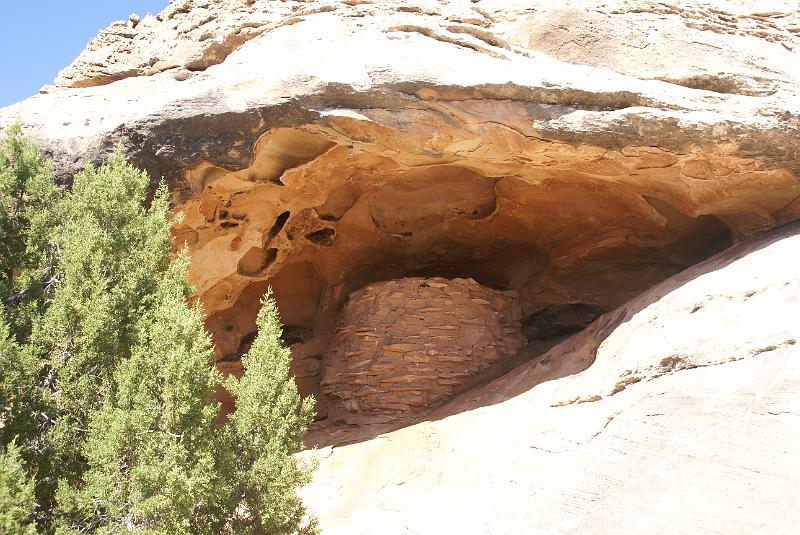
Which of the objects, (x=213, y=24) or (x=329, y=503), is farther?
(x=213, y=24)

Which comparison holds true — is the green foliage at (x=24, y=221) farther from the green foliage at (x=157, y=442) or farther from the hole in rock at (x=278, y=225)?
the hole in rock at (x=278, y=225)

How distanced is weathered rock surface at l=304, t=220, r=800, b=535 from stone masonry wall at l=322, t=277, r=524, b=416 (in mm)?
1170

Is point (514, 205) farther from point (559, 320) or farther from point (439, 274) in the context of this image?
point (439, 274)

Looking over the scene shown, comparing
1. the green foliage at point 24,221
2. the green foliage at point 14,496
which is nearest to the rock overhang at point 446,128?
the green foliage at point 24,221

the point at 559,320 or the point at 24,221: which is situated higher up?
the point at 24,221

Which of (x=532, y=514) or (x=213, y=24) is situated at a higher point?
(x=213, y=24)

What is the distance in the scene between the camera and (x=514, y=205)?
8734 millimetres

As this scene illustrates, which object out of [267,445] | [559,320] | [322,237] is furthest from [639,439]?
[322,237]

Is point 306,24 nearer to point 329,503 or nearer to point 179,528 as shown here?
point 329,503

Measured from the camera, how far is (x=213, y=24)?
748 centimetres

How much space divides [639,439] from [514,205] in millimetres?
4288

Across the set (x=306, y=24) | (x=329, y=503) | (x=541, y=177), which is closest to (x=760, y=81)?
(x=541, y=177)

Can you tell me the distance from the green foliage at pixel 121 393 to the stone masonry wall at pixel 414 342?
2376 mm

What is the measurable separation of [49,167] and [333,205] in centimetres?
313
